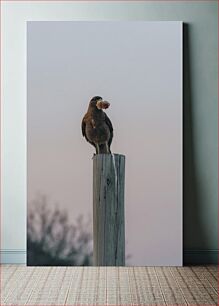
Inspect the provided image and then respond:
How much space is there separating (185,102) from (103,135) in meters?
Answer: 0.64

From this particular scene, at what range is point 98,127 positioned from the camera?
17.4 ft

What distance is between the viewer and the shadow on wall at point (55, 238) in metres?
5.27

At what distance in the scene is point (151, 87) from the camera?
5.31 metres

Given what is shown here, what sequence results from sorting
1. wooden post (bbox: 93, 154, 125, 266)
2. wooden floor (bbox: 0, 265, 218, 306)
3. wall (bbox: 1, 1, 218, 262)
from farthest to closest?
1. wall (bbox: 1, 1, 218, 262)
2. wooden post (bbox: 93, 154, 125, 266)
3. wooden floor (bbox: 0, 265, 218, 306)

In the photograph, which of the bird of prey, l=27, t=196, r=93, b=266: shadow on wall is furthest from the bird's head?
l=27, t=196, r=93, b=266: shadow on wall

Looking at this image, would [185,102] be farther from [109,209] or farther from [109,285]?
[109,285]

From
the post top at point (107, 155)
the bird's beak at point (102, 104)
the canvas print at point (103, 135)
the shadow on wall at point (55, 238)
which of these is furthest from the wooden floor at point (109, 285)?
the bird's beak at point (102, 104)

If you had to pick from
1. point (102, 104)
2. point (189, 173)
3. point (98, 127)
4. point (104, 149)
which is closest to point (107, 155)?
point (104, 149)

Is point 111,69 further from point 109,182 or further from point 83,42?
point 109,182

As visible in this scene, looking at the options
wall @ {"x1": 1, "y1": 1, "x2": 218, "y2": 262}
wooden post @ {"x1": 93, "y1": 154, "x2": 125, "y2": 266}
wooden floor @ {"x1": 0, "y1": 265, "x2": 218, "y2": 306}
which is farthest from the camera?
wall @ {"x1": 1, "y1": 1, "x2": 218, "y2": 262}

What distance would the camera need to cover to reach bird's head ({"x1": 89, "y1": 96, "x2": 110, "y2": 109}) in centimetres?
530

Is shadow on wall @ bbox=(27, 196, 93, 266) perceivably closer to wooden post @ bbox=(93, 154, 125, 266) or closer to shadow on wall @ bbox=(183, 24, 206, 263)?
wooden post @ bbox=(93, 154, 125, 266)

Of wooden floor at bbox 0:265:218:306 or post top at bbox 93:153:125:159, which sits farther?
post top at bbox 93:153:125:159

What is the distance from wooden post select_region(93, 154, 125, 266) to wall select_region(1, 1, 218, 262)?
0.48m
